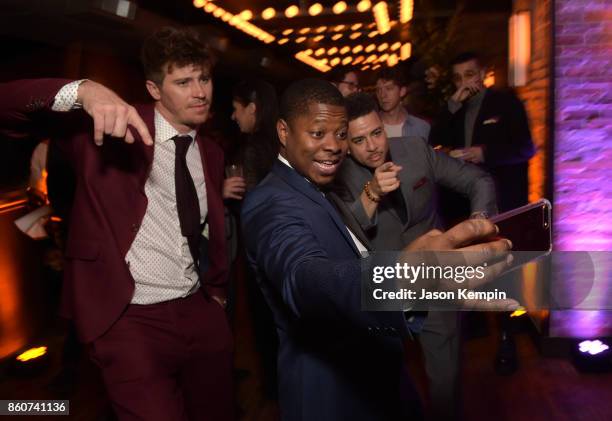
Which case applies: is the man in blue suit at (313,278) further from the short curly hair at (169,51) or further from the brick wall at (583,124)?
the brick wall at (583,124)

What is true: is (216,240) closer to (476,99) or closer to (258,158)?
(258,158)

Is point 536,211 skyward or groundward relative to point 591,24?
groundward

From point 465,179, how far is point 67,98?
5.94 ft

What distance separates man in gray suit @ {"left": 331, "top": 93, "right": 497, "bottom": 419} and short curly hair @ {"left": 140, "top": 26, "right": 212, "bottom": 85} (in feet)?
2.34

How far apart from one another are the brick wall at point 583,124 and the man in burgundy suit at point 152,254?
2.18 m

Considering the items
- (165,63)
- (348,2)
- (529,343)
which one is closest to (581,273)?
(529,343)

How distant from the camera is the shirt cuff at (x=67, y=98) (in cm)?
159

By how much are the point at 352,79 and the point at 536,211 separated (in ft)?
11.4

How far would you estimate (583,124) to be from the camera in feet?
11.4

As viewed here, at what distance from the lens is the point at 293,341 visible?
1618 mm

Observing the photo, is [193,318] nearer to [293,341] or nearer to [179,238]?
[179,238]

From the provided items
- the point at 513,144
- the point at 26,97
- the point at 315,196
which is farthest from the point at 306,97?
the point at 513,144

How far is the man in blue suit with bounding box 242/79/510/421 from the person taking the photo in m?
1.31

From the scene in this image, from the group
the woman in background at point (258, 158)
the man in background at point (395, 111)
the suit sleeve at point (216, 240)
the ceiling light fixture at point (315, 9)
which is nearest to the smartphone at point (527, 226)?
the suit sleeve at point (216, 240)
